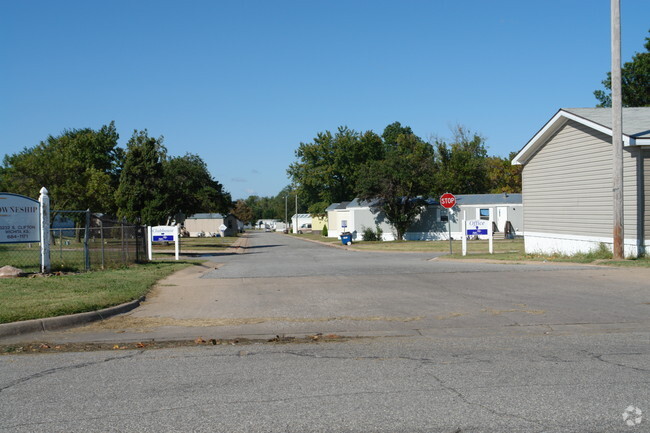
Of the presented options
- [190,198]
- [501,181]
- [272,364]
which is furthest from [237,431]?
[501,181]

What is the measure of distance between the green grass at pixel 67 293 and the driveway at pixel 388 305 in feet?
1.78

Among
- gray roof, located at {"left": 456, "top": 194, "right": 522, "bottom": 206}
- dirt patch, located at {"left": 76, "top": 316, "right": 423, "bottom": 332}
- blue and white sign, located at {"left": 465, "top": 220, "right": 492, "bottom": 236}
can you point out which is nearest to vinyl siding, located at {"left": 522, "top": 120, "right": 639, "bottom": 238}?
blue and white sign, located at {"left": 465, "top": 220, "right": 492, "bottom": 236}

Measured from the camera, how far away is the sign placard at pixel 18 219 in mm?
15750

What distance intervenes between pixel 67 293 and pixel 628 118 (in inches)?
774

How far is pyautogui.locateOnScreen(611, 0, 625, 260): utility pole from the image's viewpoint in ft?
59.4

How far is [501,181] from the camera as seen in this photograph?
7169cm

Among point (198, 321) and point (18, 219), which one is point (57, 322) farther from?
point (18, 219)

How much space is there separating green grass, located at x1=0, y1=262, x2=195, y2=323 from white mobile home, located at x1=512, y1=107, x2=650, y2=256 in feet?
49.5

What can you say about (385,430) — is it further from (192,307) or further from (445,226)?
(445,226)

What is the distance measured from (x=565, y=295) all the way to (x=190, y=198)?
133ft

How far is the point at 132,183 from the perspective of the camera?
3988 cm

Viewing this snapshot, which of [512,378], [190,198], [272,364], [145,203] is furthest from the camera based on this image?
[190,198]

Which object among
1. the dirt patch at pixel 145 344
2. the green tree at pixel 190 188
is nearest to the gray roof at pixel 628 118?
the dirt patch at pixel 145 344

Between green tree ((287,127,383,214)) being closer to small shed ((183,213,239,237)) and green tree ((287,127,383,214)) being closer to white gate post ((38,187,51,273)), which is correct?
small shed ((183,213,239,237))
